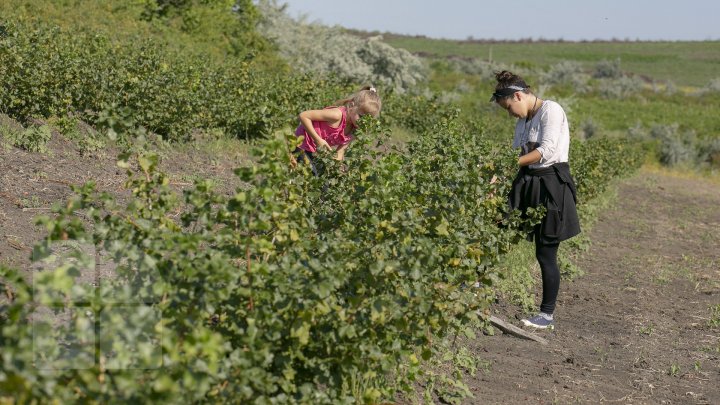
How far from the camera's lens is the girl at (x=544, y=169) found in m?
6.14

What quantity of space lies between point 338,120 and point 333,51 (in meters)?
21.7

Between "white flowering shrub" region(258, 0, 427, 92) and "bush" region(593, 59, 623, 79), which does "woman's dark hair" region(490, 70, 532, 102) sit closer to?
"white flowering shrub" region(258, 0, 427, 92)

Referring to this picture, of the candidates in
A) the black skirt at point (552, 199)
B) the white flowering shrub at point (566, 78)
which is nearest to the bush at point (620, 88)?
the white flowering shrub at point (566, 78)

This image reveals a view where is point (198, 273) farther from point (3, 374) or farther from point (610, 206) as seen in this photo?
point (610, 206)

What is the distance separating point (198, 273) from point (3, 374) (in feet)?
2.64

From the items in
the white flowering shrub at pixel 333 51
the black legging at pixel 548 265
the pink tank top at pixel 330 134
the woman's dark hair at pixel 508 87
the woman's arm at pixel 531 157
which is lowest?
the white flowering shrub at pixel 333 51

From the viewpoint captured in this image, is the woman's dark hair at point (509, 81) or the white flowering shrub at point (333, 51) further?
the white flowering shrub at point (333, 51)

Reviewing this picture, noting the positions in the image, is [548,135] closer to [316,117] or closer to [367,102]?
[367,102]

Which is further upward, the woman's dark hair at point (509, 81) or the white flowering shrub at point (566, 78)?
the woman's dark hair at point (509, 81)

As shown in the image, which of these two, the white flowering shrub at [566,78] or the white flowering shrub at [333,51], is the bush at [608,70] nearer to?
the white flowering shrub at [566,78]

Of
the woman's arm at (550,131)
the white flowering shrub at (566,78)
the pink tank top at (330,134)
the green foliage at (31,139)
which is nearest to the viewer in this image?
the woman's arm at (550,131)

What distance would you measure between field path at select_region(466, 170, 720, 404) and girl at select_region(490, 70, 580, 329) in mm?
598

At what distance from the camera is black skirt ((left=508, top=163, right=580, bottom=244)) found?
20.4 ft

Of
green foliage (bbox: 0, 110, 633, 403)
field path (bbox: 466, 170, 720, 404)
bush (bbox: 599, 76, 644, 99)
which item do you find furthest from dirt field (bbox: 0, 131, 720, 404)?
bush (bbox: 599, 76, 644, 99)
